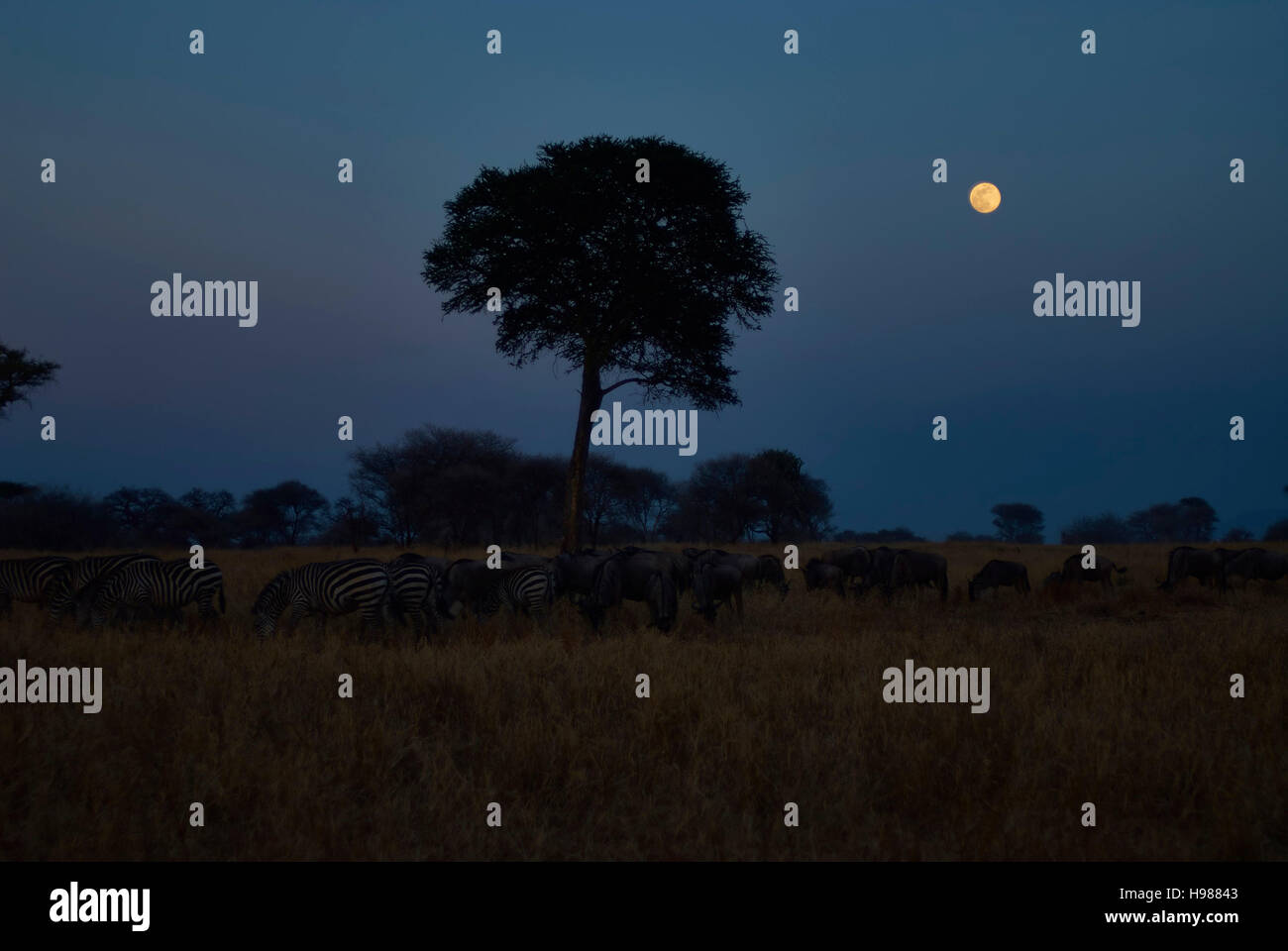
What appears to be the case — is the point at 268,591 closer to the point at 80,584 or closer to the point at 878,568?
the point at 80,584

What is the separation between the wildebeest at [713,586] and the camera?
13781 millimetres

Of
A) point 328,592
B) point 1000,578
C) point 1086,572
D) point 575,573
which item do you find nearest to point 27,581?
point 328,592

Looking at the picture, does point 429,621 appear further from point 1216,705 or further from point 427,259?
point 427,259

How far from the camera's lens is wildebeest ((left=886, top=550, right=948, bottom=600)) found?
18281 millimetres

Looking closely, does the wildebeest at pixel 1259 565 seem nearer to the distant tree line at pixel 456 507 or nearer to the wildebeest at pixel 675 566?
the wildebeest at pixel 675 566

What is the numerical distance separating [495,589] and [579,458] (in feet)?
28.0

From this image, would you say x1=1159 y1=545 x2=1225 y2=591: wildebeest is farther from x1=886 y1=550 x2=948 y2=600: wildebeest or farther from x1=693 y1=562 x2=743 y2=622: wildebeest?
x1=693 y1=562 x2=743 y2=622: wildebeest

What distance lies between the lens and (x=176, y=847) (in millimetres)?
5191

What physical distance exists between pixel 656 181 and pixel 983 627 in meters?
14.2

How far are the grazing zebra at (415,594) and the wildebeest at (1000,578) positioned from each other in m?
12.2

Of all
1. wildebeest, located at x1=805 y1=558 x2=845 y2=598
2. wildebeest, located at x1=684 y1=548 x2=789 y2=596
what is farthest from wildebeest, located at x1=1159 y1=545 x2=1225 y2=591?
wildebeest, located at x1=684 y1=548 x2=789 y2=596

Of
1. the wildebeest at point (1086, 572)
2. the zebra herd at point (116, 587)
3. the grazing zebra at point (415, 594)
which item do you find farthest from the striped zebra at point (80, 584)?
the wildebeest at point (1086, 572)
